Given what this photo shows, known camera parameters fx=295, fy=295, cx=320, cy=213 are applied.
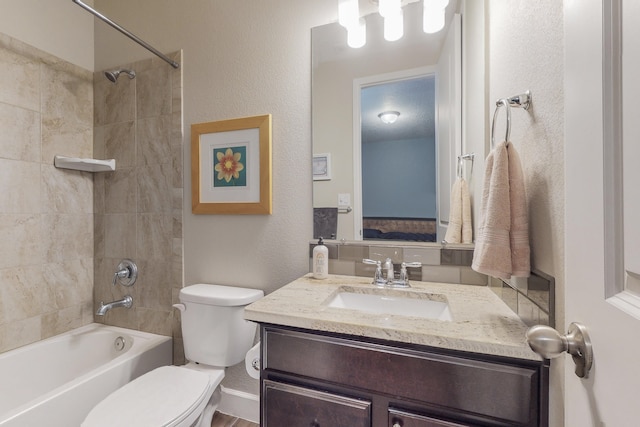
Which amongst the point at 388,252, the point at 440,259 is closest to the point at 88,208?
the point at 388,252

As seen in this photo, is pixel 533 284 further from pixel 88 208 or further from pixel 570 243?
pixel 88 208

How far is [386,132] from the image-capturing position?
52.9 inches

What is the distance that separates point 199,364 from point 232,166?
1.05m

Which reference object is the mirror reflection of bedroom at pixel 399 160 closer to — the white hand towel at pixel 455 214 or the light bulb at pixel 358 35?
the white hand towel at pixel 455 214

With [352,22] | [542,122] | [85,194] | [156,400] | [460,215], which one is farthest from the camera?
[85,194]

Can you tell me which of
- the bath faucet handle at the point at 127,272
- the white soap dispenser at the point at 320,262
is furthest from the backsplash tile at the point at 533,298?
the bath faucet handle at the point at 127,272

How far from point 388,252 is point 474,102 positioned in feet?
2.38

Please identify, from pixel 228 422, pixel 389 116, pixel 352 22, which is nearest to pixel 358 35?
pixel 352 22

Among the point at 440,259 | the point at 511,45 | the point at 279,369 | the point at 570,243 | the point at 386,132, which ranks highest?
the point at 511,45

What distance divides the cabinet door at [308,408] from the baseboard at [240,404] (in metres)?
0.73

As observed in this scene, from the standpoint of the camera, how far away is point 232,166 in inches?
64.0

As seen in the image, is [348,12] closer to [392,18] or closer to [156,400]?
[392,18]

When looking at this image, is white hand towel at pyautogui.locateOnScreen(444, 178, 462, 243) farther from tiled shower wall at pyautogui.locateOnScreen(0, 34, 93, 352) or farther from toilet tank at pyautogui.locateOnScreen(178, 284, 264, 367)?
tiled shower wall at pyautogui.locateOnScreen(0, 34, 93, 352)

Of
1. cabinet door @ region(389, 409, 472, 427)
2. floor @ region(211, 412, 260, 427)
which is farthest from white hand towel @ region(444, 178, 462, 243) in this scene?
floor @ region(211, 412, 260, 427)
